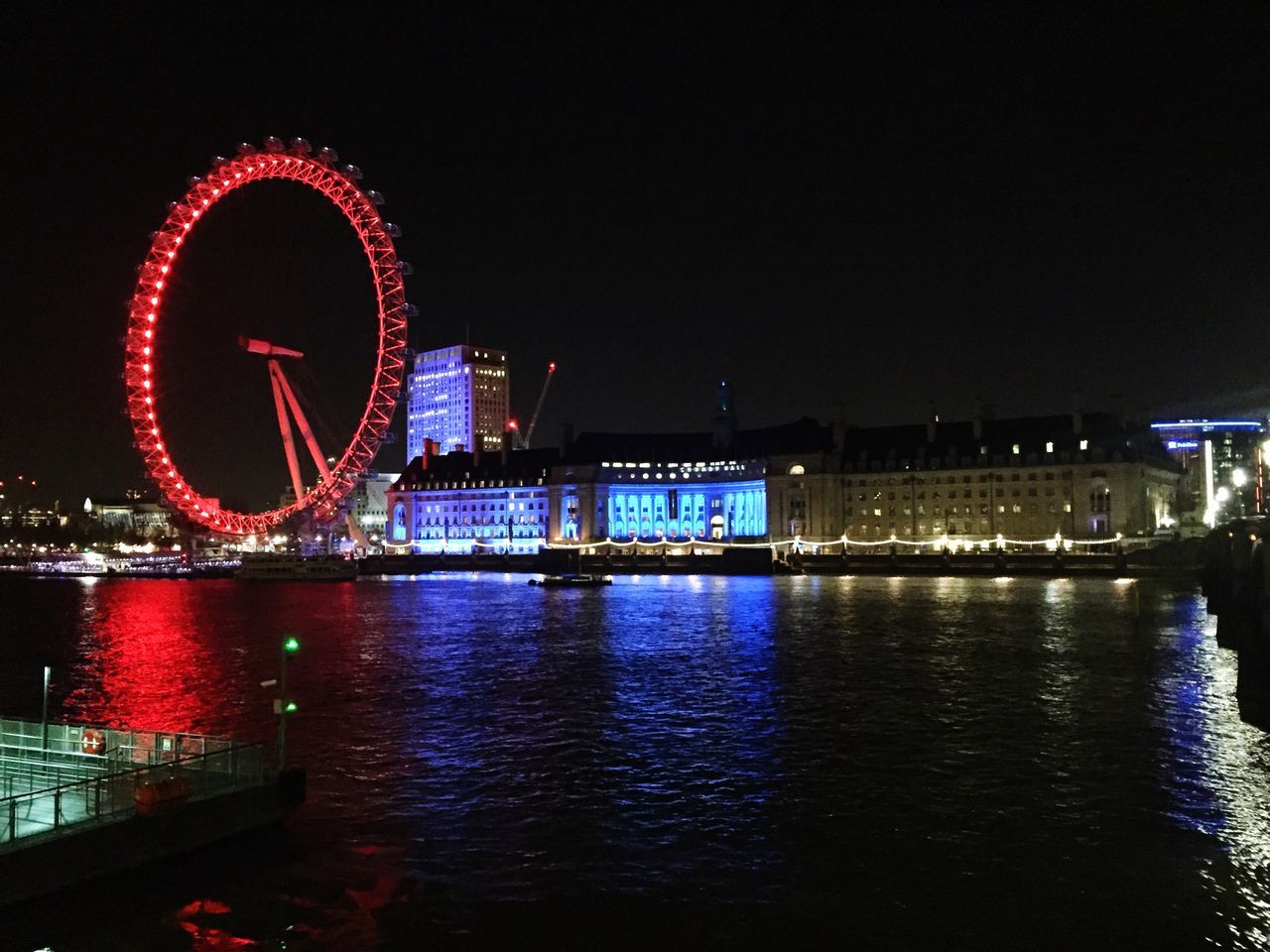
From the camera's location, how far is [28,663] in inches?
2073

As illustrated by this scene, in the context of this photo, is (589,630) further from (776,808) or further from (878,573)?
→ (878,573)

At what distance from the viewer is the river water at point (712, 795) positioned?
680 inches

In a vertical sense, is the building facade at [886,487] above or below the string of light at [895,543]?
above

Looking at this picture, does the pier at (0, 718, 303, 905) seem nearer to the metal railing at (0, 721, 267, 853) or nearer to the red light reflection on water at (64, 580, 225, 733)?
the metal railing at (0, 721, 267, 853)

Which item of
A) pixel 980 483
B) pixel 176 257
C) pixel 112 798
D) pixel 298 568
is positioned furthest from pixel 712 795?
pixel 980 483

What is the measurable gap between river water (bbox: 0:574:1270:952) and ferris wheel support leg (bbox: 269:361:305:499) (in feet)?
180

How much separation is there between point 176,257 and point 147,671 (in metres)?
44.4

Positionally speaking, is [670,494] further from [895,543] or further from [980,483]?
[980,483]

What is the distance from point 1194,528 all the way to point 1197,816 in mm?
122325

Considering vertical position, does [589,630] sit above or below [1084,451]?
below

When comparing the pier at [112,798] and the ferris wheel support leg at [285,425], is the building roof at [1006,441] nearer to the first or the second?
the ferris wheel support leg at [285,425]

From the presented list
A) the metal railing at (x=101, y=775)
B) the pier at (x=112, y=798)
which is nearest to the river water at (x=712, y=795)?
the pier at (x=112, y=798)

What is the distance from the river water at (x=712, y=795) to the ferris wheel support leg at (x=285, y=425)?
54.8 metres

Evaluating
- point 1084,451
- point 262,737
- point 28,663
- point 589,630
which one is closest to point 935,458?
point 1084,451
